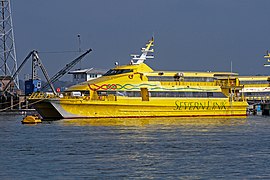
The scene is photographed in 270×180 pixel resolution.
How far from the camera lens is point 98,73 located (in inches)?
5630

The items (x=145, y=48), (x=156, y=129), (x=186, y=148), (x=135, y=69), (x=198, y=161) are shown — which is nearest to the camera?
(x=198, y=161)

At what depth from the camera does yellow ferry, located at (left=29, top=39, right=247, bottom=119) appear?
75688 millimetres

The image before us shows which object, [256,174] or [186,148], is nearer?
[256,174]

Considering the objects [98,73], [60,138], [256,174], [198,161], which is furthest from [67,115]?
[98,73]

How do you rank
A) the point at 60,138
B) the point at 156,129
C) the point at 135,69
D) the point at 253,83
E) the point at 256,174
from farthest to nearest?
the point at 253,83
the point at 135,69
the point at 156,129
the point at 60,138
the point at 256,174

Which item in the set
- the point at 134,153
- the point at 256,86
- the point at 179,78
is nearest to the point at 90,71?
the point at 256,86

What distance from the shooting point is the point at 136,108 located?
3078 inches

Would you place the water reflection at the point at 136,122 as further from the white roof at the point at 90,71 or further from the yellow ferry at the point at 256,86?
the white roof at the point at 90,71

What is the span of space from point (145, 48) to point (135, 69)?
10.4 meters

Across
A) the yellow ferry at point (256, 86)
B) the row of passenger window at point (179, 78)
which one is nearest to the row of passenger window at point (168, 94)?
the row of passenger window at point (179, 78)

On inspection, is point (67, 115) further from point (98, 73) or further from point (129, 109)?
point (98, 73)

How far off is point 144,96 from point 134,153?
3869 centimetres

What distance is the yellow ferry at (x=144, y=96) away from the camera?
75688mm

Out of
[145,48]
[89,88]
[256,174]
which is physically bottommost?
[256,174]
